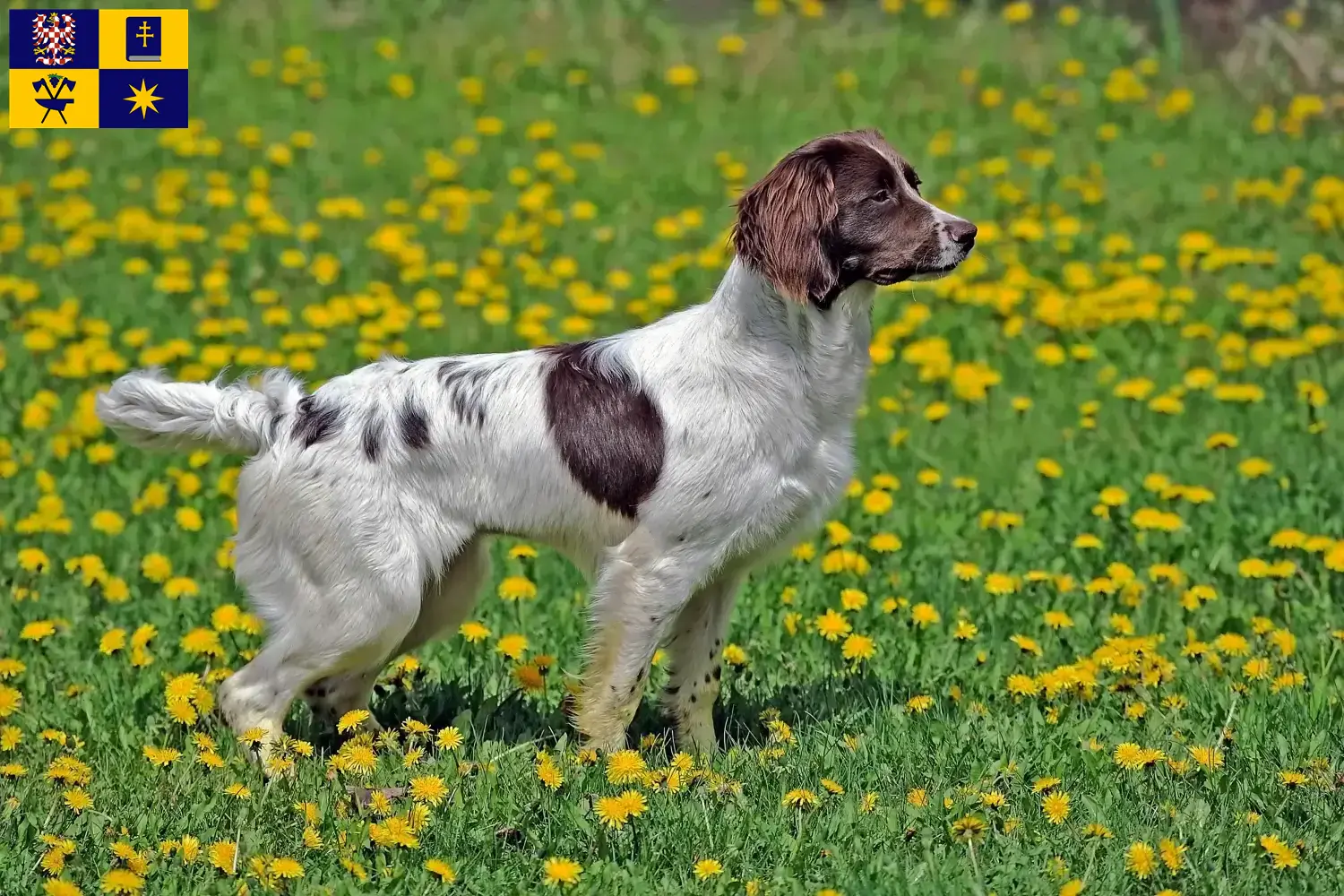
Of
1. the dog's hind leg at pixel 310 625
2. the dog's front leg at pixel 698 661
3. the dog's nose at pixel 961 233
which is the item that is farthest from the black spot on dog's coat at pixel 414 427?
the dog's nose at pixel 961 233

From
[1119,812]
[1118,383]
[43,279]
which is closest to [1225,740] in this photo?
[1119,812]

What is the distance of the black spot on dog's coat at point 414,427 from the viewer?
4547mm

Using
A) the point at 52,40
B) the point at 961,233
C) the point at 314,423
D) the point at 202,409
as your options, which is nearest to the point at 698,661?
the point at 314,423

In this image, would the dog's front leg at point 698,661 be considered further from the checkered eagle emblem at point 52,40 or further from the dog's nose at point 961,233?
the checkered eagle emblem at point 52,40

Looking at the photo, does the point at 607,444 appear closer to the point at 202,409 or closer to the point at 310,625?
the point at 310,625

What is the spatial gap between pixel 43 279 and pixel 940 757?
5.98m

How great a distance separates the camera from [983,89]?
1127 cm

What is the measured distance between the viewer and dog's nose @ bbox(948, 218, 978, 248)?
4426 millimetres

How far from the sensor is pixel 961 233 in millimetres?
4430

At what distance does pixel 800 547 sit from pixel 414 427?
1603mm

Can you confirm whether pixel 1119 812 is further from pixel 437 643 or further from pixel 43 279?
pixel 43 279

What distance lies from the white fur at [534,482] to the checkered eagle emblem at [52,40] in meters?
5.46

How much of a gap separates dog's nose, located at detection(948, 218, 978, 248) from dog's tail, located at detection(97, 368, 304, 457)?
1716mm

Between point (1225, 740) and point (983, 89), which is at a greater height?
point (983, 89)
